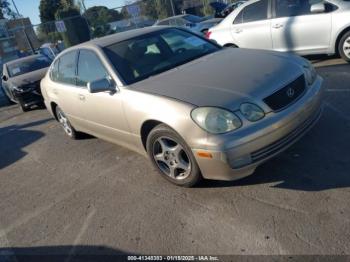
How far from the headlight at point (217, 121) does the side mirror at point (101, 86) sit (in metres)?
1.36

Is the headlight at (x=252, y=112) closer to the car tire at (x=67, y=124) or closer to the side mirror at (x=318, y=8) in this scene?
the car tire at (x=67, y=124)

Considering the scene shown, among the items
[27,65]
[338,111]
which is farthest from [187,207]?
[27,65]

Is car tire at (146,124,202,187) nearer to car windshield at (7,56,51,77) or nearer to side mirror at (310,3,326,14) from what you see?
side mirror at (310,3,326,14)

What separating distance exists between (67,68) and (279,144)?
349 cm

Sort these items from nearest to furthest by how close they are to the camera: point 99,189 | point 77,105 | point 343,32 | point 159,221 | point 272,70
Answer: point 159,221, point 272,70, point 99,189, point 77,105, point 343,32

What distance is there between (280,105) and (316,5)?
14.3ft

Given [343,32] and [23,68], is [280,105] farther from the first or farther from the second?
[23,68]

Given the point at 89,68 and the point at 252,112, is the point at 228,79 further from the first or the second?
the point at 89,68

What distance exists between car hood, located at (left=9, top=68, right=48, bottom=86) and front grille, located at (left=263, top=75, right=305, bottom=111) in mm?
8705

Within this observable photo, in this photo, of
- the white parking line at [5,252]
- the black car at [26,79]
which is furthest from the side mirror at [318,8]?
the black car at [26,79]

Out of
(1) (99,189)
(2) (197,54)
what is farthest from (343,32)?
(1) (99,189)

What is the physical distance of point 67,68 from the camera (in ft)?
18.7

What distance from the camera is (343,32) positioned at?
23.1ft

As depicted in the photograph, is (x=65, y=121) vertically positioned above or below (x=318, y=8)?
below
